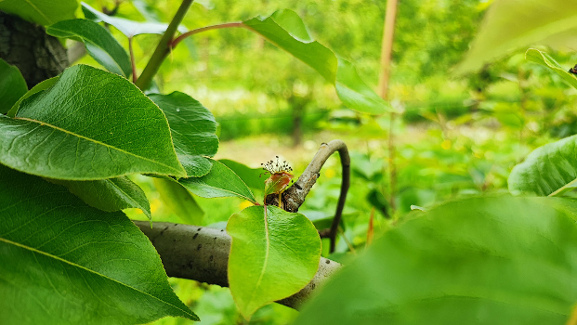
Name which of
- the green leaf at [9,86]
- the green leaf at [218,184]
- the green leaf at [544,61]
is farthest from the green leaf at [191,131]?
the green leaf at [544,61]

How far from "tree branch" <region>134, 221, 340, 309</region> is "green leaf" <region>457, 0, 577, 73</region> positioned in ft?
0.54

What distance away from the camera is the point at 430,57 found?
11.0ft

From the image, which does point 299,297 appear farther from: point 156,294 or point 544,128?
point 544,128

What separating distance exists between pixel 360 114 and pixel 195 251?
111 cm

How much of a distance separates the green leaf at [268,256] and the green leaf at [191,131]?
52 millimetres

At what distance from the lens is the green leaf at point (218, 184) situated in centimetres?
27

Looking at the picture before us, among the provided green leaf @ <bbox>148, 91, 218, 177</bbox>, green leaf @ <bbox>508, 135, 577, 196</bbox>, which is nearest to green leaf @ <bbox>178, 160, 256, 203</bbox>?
green leaf @ <bbox>148, 91, 218, 177</bbox>

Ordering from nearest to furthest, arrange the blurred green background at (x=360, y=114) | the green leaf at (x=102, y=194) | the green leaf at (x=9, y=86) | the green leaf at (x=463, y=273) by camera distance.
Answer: the green leaf at (x=463, y=273), the green leaf at (x=102, y=194), the green leaf at (x=9, y=86), the blurred green background at (x=360, y=114)

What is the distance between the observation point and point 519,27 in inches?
6.5

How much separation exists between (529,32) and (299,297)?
0.62 ft

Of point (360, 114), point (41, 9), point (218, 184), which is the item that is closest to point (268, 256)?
point (218, 184)

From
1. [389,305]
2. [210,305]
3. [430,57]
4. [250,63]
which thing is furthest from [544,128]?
[250,63]

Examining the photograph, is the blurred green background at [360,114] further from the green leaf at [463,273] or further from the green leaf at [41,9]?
the green leaf at [463,273]

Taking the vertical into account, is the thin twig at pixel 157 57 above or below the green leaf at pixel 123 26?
below
